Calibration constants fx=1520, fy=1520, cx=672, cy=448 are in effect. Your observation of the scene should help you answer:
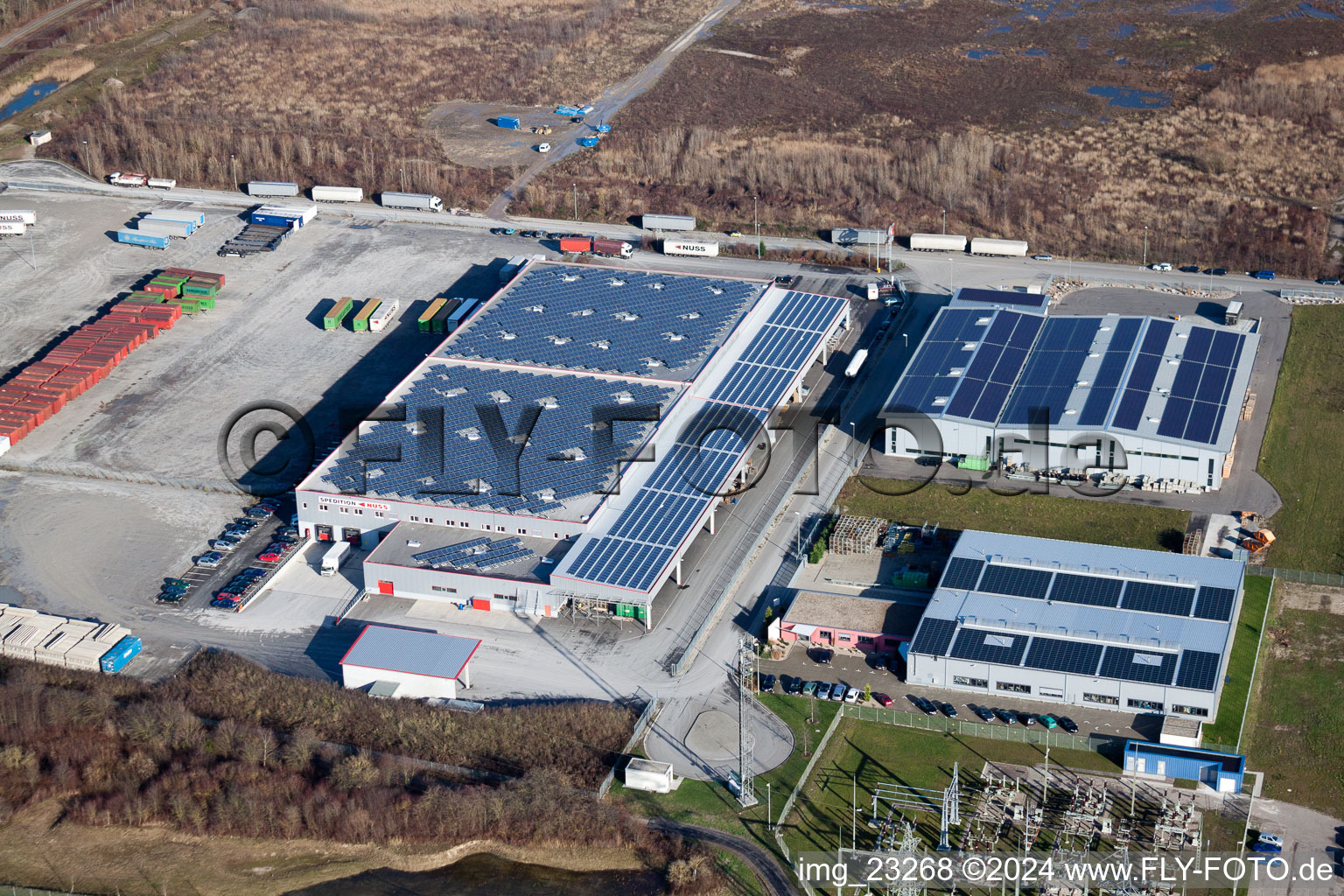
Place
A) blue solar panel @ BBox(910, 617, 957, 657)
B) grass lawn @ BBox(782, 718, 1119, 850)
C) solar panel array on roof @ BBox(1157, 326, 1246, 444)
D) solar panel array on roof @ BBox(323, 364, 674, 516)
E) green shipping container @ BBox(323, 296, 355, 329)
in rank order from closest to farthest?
grass lawn @ BBox(782, 718, 1119, 850) < blue solar panel @ BBox(910, 617, 957, 657) < solar panel array on roof @ BBox(323, 364, 674, 516) < solar panel array on roof @ BBox(1157, 326, 1246, 444) < green shipping container @ BBox(323, 296, 355, 329)

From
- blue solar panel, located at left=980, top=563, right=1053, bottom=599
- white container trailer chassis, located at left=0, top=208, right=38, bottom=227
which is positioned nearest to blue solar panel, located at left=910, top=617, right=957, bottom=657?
blue solar panel, located at left=980, top=563, right=1053, bottom=599

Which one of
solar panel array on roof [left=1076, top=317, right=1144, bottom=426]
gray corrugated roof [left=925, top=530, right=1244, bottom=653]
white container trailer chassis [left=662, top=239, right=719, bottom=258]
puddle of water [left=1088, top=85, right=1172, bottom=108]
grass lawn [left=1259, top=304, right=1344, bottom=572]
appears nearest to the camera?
gray corrugated roof [left=925, top=530, right=1244, bottom=653]

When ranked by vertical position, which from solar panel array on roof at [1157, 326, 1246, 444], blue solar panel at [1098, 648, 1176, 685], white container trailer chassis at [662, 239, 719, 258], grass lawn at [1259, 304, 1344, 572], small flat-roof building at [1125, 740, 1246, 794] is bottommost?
white container trailer chassis at [662, 239, 719, 258]

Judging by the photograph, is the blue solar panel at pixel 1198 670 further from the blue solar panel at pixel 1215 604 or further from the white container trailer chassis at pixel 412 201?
the white container trailer chassis at pixel 412 201

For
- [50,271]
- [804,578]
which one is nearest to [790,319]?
[804,578]

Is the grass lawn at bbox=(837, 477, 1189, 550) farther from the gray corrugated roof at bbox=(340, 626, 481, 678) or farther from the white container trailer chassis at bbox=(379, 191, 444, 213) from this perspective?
the white container trailer chassis at bbox=(379, 191, 444, 213)

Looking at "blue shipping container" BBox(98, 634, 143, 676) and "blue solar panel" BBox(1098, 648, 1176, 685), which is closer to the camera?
"blue solar panel" BBox(1098, 648, 1176, 685)
